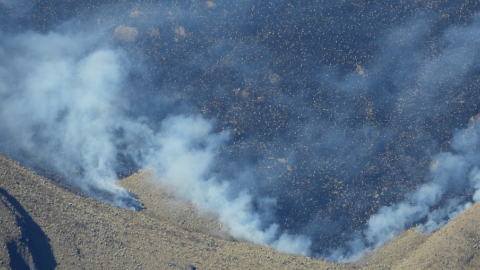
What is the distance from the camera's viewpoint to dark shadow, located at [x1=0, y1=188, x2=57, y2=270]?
3675cm

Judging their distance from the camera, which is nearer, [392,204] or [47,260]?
[47,260]

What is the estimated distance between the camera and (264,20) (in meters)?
48.7

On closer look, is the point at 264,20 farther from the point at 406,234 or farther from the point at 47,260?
the point at 47,260

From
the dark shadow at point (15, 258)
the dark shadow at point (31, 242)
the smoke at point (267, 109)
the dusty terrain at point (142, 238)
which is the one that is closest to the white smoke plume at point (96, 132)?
the smoke at point (267, 109)

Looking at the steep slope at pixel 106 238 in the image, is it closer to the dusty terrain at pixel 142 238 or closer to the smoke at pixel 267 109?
the dusty terrain at pixel 142 238

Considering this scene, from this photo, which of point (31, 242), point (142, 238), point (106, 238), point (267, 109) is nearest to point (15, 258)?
point (31, 242)

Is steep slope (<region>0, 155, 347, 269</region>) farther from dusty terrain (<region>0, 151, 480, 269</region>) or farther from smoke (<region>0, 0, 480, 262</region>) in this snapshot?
smoke (<region>0, 0, 480, 262</region>)

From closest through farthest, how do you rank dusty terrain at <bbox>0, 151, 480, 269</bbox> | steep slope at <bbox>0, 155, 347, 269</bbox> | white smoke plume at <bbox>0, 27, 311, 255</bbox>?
dusty terrain at <bbox>0, 151, 480, 269</bbox> → steep slope at <bbox>0, 155, 347, 269</bbox> → white smoke plume at <bbox>0, 27, 311, 255</bbox>

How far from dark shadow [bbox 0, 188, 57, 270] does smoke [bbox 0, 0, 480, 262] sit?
6.26 meters

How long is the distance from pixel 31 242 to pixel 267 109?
22778 millimetres

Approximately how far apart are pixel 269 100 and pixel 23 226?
2332 centimetres

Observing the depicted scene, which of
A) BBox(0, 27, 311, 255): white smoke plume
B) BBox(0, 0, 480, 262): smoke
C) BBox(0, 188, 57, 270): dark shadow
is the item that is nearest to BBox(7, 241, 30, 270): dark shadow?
BBox(0, 188, 57, 270): dark shadow

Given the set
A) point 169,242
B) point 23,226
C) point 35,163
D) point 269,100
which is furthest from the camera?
point 269,100

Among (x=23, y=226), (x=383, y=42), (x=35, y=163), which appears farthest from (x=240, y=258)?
(x=383, y=42)
